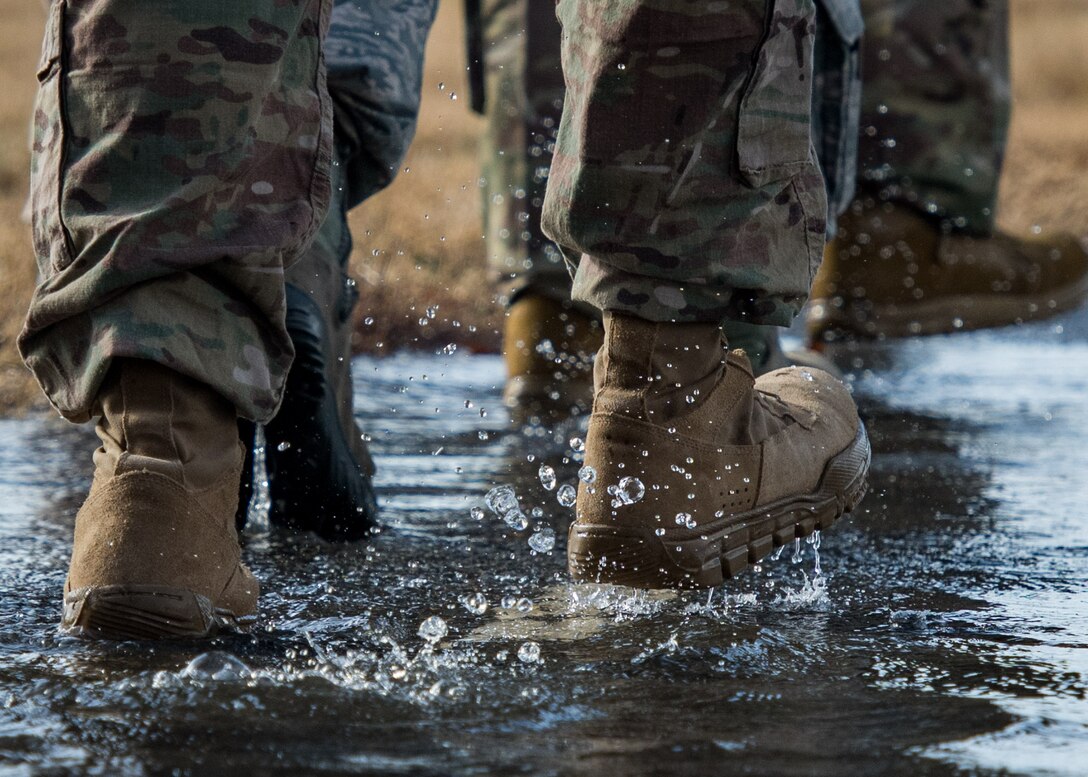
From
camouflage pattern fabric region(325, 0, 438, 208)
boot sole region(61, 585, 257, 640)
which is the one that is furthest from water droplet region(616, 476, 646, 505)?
camouflage pattern fabric region(325, 0, 438, 208)

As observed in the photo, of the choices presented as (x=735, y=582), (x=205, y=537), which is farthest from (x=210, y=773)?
(x=735, y=582)

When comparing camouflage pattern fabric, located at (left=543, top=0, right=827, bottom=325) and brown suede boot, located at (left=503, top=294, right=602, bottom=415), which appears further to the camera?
brown suede boot, located at (left=503, top=294, right=602, bottom=415)

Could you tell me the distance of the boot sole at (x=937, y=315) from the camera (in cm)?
419

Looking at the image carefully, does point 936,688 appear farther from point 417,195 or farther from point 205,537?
point 417,195

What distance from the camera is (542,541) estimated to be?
2248mm

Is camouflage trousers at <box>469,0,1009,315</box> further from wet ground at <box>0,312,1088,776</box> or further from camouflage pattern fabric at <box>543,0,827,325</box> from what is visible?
camouflage pattern fabric at <box>543,0,827,325</box>

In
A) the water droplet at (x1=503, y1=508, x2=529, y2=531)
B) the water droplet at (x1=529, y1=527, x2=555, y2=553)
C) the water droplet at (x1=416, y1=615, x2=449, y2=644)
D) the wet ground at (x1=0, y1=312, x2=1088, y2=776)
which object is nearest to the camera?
the wet ground at (x1=0, y1=312, x2=1088, y2=776)

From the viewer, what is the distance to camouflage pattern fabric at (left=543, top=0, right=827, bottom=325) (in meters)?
1.72

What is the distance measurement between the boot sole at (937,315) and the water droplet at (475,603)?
235 cm

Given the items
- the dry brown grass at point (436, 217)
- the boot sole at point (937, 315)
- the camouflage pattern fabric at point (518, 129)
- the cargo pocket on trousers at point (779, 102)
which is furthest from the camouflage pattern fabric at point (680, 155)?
the boot sole at point (937, 315)

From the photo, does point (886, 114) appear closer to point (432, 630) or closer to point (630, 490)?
point (630, 490)

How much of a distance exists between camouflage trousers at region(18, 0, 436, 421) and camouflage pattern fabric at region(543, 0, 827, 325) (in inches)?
12.0

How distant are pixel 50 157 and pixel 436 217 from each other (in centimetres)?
468

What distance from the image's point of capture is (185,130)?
166cm
